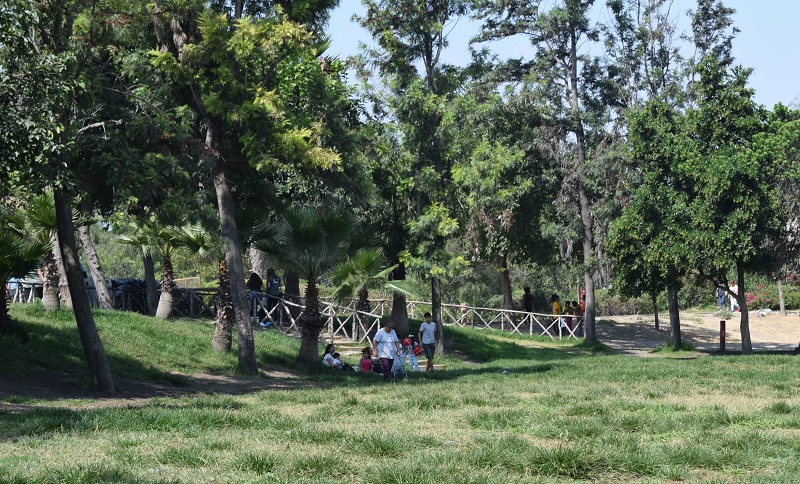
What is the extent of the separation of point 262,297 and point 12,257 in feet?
48.5

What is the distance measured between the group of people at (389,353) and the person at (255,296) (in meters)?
5.79

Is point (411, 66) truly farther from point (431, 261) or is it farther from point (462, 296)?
point (462, 296)

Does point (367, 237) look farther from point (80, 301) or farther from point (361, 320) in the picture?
point (80, 301)

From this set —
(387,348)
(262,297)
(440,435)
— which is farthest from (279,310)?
(440,435)

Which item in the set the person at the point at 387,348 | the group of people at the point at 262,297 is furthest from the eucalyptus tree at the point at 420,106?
the person at the point at 387,348

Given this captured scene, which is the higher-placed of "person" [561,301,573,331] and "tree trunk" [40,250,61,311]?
"tree trunk" [40,250,61,311]

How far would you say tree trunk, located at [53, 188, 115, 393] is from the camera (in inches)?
655

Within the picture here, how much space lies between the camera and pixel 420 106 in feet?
105

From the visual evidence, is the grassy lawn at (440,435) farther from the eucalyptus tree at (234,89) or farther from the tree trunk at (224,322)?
the tree trunk at (224,322)

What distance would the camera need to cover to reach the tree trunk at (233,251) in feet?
73.8

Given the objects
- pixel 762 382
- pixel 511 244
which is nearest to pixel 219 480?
pixel 762 382

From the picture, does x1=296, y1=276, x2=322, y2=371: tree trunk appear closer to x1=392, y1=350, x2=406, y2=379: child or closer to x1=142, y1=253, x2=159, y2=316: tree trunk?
x1=392, y1=350, x2=406, y2=379: child

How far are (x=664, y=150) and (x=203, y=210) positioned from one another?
1826 cm

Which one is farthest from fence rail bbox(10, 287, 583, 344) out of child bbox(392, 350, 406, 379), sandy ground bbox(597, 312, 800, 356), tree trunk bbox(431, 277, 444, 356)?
sandy ground bbox(597, 312, 800, 356)
